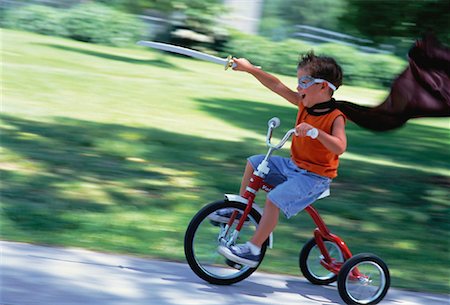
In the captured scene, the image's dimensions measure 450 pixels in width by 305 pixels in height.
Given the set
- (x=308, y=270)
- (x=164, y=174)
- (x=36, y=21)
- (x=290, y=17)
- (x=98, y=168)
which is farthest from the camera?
(x=290, y=17)

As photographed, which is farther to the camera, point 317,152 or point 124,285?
point 317,152

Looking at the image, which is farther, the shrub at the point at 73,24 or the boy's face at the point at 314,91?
the shrub at the point at 73,24

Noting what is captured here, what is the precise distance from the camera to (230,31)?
28.5 meters

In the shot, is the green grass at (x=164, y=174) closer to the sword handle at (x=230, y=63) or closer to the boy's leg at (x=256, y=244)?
the boy's leg at (x=256, y=244)

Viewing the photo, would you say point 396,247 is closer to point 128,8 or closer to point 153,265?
point 153,265

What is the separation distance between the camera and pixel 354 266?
4.88 m

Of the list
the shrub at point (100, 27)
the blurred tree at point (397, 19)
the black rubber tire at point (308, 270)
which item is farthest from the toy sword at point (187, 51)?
the shrub at point (100, 27)

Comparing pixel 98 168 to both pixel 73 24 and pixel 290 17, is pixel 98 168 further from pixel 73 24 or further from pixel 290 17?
pixel 290 17

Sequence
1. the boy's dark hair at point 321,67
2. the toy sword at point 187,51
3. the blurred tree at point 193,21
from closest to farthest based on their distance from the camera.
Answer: the toy sword at point 187,51
the boy's dark hair at point 321,67
the blurred tree at point 193,21

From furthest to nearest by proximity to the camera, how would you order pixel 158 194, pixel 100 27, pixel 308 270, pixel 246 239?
pixel 100 27, pixel 158 194, pixel 308 270, pixel 246 239

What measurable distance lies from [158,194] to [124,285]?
266cm

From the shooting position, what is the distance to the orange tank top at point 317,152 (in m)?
4.85

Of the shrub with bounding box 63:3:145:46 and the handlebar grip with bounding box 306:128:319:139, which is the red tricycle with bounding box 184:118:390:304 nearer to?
the handlebar grip with bounding box 306:128:319:139

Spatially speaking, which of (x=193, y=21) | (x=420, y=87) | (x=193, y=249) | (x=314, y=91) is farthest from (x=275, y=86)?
(x=193, y=21)
